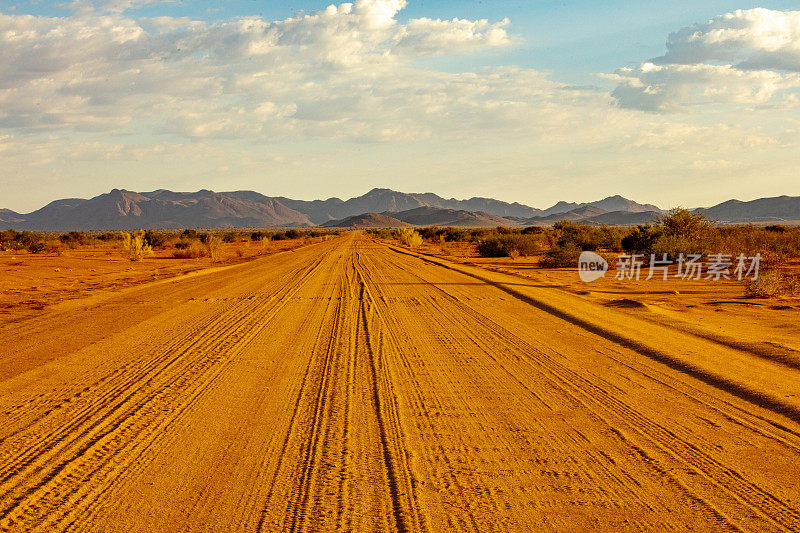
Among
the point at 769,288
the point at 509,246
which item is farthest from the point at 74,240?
the point at 769,288

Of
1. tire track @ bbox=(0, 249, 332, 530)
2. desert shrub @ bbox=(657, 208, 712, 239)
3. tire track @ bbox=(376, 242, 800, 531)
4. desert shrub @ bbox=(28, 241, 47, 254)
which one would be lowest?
tire track @ bbox=(376, 242, 800, 531)

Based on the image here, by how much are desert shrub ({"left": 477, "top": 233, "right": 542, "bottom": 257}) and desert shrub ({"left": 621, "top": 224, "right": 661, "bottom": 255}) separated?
5915 millimetres

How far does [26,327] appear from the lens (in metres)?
12.6

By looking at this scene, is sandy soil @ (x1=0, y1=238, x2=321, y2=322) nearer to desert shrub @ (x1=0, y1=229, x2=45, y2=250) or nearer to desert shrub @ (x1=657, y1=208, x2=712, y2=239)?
desert shrub @ (x1=0, y1=229, x2=45, y2=250)

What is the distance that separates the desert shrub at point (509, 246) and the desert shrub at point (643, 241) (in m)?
5.91

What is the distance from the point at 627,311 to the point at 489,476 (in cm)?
1093

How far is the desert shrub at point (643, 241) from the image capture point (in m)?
32.1

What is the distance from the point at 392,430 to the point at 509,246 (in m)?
35.2

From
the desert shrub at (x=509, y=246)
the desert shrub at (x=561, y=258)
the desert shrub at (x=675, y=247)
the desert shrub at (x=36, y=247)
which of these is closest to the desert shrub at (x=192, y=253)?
the desert shrub at (x=36, y=247)

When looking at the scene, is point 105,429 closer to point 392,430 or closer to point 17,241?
point 392,430

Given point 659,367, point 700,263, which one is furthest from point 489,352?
point 700,263

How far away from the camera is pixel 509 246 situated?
40.3m

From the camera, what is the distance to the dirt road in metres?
4.37

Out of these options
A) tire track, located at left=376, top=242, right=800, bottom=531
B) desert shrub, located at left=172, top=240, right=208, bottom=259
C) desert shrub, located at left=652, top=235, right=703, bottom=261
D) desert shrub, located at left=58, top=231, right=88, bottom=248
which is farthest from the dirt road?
desert shrub, located at left=58, top=231, right=88, bottom=248
